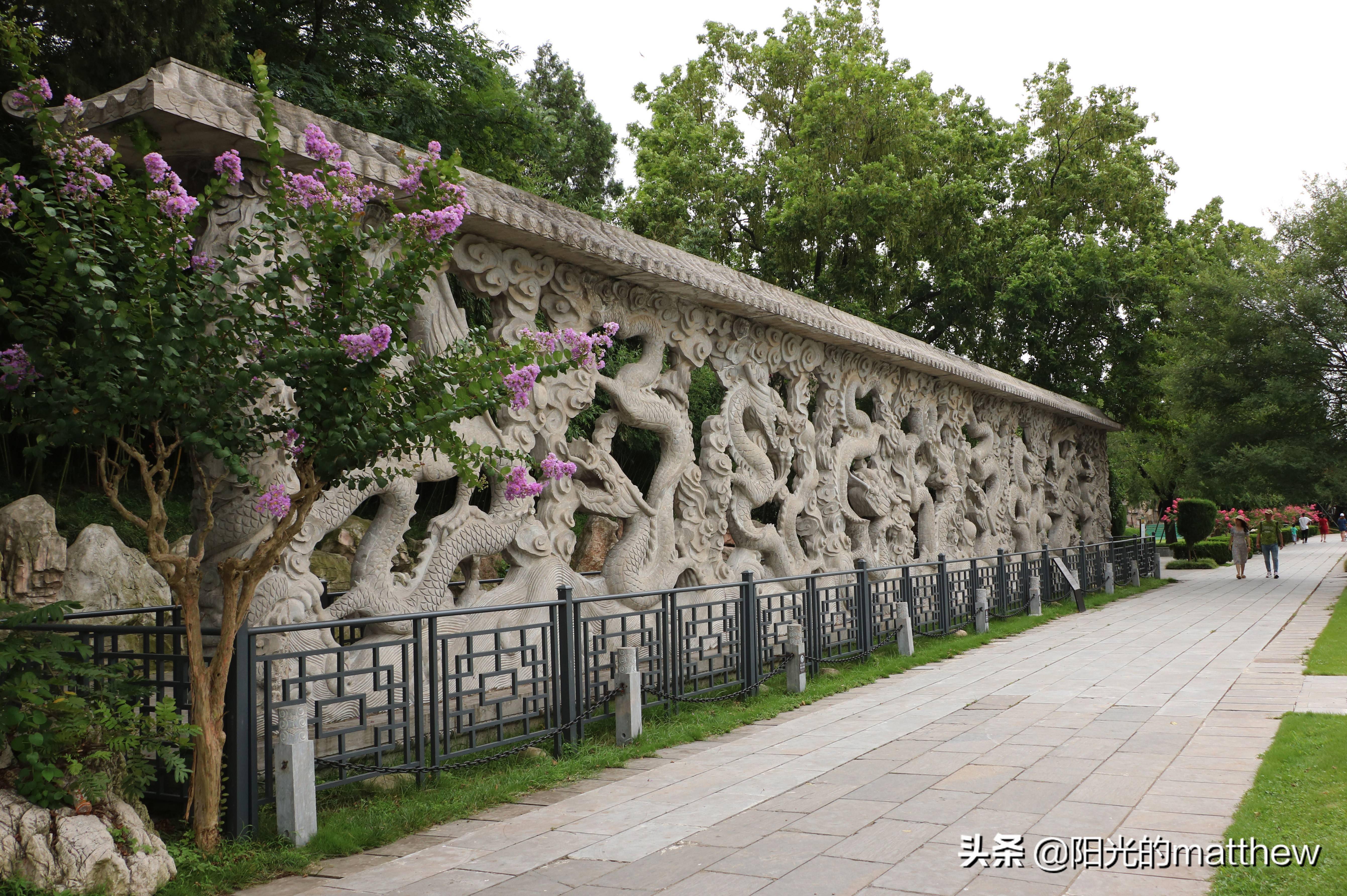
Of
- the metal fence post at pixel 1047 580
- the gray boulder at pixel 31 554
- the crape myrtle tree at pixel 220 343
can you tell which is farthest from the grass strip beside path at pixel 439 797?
the metal fence post at pixel 1047 580

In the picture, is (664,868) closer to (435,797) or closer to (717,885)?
(717,885)

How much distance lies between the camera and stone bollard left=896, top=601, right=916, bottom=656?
10047mm

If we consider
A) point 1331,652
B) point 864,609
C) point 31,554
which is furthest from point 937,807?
point 31,554

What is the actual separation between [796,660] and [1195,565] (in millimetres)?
20460

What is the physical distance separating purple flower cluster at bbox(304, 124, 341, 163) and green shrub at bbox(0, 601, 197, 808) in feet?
6.44

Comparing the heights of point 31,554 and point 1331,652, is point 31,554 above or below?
above

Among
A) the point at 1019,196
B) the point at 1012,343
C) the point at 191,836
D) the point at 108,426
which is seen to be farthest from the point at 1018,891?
the point at 1019,196

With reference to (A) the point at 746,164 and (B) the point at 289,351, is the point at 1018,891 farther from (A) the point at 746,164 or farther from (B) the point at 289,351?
(A) the point at 746,164

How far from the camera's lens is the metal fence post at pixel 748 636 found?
7.84 m

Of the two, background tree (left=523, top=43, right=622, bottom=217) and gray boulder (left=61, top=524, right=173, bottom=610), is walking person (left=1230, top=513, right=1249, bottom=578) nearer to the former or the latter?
background tree (left=523, top=43, right=622, bottom=217)

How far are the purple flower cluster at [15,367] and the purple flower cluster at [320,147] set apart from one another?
1.31 m

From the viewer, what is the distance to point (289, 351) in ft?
13.1

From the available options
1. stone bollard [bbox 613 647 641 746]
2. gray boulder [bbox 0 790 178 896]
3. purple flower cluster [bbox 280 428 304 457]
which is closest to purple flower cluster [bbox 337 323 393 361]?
purple flower cluster [bbox 280 428 304 457]

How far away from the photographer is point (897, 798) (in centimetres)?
489
